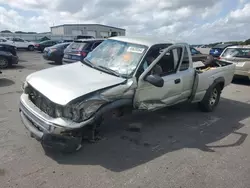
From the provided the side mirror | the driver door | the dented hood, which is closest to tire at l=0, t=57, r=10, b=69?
the dented hood

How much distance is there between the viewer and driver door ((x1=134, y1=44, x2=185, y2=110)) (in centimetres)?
422

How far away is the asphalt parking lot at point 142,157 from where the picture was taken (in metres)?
3.12

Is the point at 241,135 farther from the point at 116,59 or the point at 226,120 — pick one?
the point at 116,59

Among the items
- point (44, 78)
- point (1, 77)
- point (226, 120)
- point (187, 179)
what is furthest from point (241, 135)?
point (1, 77)

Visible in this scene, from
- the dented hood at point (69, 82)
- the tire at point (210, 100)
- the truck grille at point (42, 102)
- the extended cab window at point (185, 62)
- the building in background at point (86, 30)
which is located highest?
the building in background at point (86, 30)

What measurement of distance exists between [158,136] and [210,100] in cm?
249

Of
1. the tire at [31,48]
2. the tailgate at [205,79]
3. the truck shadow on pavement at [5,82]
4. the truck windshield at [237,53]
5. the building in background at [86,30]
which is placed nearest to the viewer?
the tailgate at [205,79]

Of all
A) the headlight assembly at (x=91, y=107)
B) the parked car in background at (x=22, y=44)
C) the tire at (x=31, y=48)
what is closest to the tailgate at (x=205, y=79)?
the headlight assembly at (x=91, y=107)

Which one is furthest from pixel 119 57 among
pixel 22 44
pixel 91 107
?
pixel 22 44

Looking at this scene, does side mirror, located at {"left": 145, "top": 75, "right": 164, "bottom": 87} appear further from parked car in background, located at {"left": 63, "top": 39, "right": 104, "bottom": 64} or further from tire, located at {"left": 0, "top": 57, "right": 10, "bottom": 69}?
tire, located at {"left": 0, "top": 57, "right": 10, "bottom": 69}

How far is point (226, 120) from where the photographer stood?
5750mm

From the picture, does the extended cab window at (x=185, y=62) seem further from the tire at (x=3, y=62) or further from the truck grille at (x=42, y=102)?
the tire at (x=3, y=62)

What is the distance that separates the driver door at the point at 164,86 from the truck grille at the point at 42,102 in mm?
1454

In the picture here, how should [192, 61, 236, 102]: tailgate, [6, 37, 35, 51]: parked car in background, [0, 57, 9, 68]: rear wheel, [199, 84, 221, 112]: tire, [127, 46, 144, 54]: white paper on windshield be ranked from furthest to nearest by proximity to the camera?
[6, 37, 35, 51]: parked car in background < [0, 57, 9, 68]: rear wheel < [199, 84, 221, 112]: tire < [192, 61, 236, 102]: tailgate < [127, 46, 144, 54]: white paper on windshield
